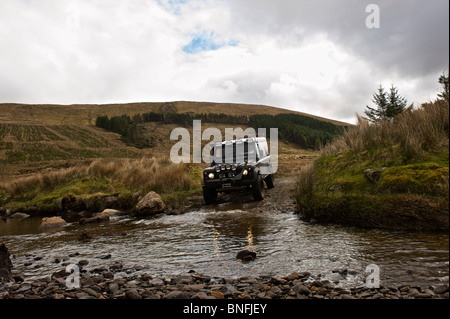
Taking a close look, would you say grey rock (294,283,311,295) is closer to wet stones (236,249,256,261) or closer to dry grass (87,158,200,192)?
wet stones (236,249,256,261)

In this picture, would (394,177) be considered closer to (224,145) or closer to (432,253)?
(432,253)

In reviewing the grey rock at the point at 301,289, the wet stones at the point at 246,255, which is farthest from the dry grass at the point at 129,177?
the grey rock at the point at 301,289

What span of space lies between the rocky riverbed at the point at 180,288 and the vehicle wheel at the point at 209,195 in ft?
21.1

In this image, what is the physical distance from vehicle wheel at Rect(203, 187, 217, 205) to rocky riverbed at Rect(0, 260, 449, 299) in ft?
21.1

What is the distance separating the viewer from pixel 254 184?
10.6 metres

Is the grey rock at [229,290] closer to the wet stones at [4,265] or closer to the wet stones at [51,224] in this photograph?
the wet stones at [4,265]

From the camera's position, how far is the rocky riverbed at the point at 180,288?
10.6ft

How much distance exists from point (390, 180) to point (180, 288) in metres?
4.70

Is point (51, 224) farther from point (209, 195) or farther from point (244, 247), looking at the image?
point (244, 247)

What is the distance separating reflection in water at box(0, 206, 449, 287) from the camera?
12.5ft

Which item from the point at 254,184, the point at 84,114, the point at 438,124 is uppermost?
the point at 84,114

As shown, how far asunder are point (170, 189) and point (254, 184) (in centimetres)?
519

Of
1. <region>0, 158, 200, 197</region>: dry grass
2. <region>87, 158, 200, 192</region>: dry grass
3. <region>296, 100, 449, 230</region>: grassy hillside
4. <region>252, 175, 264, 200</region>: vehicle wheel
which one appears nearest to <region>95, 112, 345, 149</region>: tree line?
<region>0, 158, 200, 197</region>: dry grass

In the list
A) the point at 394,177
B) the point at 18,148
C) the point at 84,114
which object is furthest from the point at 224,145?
the point at 84,114
